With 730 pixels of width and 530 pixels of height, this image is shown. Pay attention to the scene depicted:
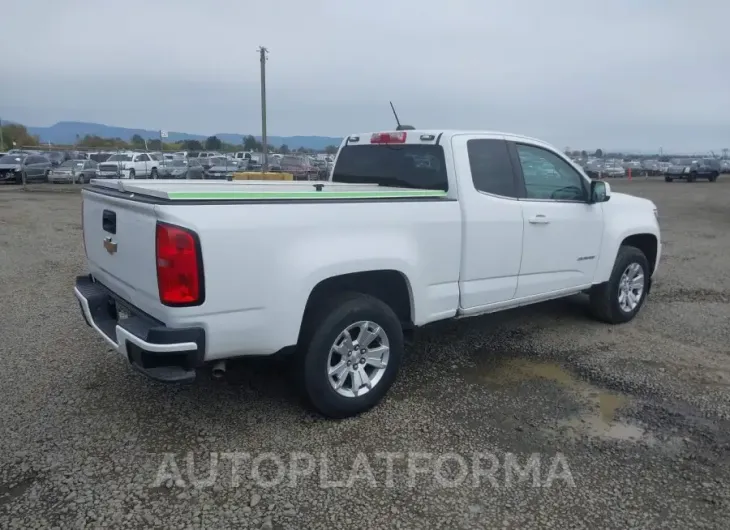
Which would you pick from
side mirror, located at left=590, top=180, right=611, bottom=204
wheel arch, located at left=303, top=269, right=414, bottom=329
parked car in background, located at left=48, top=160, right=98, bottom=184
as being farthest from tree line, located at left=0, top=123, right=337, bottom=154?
wheel arch, located at left=303, top=269, right=414, bottom=329

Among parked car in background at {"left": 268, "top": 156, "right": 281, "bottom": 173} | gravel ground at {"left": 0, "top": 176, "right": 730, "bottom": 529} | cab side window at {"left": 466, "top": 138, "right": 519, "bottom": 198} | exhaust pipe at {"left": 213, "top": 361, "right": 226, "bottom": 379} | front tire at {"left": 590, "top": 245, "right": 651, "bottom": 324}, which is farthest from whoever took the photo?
parked car in background at {"left": 268, "top": 156, "right": 281, "bottom": 173}

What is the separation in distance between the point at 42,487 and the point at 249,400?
4.70ft

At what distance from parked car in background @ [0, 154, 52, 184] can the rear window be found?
3058 centimetres

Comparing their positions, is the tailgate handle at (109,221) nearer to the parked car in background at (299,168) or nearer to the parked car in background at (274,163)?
the parked car in background at (299,168)

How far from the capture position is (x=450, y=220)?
14.4ft

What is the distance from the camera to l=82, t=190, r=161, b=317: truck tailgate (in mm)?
3402

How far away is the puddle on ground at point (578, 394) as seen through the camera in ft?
13.1

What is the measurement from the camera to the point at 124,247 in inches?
147

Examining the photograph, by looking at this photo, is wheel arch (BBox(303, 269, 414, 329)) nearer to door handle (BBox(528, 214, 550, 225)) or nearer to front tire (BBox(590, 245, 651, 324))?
door handle (BBox(528, 214, 550, 225))

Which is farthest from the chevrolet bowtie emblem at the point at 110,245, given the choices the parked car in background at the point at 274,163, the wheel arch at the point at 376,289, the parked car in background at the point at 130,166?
the parked car in background at the point at 274,163

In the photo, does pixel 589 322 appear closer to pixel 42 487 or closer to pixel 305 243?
pixel 305 243

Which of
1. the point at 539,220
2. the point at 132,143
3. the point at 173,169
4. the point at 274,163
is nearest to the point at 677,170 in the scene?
the point at 274,163

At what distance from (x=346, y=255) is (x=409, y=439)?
121 cm

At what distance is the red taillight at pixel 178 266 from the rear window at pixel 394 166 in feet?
7.03
